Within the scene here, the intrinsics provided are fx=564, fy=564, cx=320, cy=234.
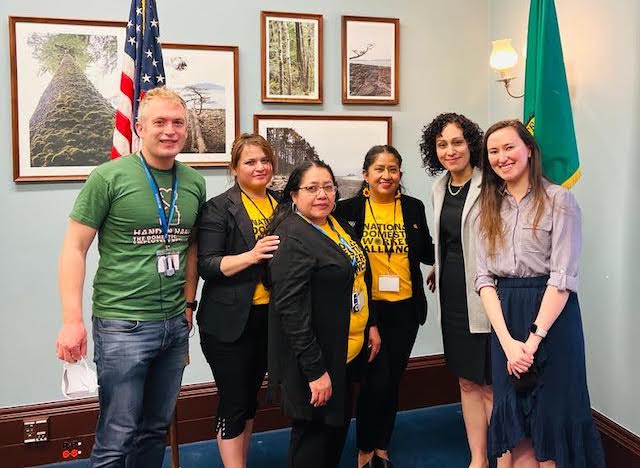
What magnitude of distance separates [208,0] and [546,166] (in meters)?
1.83

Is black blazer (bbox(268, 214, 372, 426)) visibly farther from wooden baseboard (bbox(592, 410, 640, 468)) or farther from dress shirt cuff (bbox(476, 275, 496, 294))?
wooden baseboard (bbox(592, 410, 640, 468))

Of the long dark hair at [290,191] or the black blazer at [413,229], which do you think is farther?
the black blazer at [413,229]

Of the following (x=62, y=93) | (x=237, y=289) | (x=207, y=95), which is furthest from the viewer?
(x=207, y=95)

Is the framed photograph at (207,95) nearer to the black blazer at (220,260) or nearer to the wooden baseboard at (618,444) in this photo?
the black blazer at (220,260)

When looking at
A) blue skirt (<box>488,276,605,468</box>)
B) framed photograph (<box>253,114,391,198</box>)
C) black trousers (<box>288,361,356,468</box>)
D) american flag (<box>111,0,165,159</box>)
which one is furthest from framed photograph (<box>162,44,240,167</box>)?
blue skirt (<box>488,276,605,468</box>)

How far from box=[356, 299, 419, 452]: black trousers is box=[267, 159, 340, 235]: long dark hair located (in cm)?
69

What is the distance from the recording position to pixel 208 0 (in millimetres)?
2848

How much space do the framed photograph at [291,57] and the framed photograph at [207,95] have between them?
18 cm

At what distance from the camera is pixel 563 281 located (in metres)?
1.83

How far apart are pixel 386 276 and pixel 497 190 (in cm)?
63

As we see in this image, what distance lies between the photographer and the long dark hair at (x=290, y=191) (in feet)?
6.47

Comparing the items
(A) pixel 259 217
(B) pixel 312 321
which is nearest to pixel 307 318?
(B) pixel 312 321

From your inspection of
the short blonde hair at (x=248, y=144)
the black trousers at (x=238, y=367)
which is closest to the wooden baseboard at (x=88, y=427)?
the black trousers at (x=238, y=367)

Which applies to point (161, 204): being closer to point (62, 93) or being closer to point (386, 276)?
point (386, 276)
